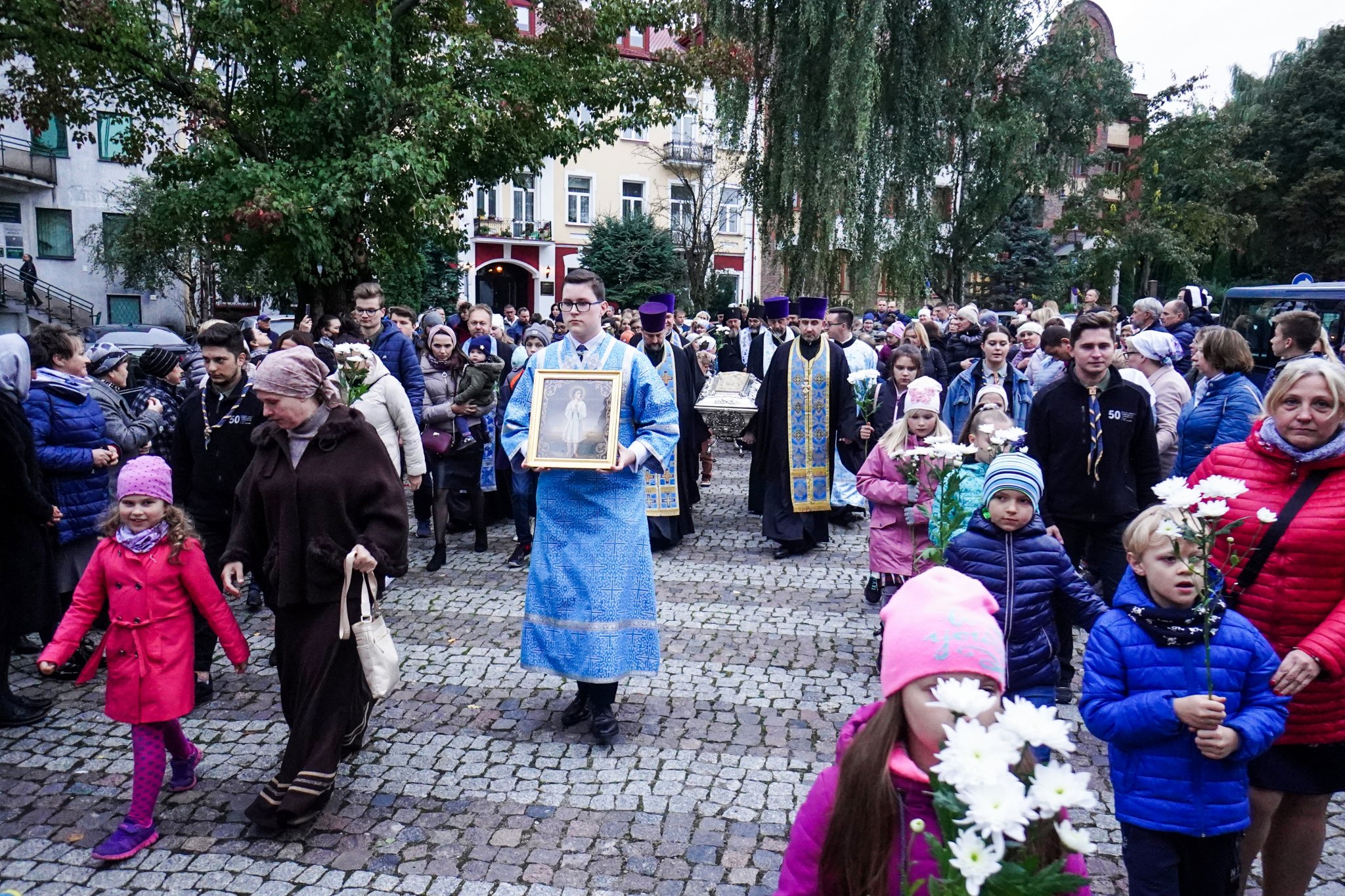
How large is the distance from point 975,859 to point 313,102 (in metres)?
12.7

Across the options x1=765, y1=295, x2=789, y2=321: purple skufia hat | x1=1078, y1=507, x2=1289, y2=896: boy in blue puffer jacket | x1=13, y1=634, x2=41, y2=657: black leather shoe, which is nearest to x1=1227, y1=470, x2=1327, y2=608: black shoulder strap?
x1=1078, y1=507, x2=1289, y2=896: boy in blue puffer jacket

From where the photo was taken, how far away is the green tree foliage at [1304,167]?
116 ft

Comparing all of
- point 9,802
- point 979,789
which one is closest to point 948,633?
point 979,789

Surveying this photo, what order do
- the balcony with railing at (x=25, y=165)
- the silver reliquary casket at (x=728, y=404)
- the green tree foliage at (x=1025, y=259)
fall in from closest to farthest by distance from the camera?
the silver reliquary casket at (x=728, y=404), the balcony with railing at (x=25, y=165), the green tree foliage at (x=1025, y=259)

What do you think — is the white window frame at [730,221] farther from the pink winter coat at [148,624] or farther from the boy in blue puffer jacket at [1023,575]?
the pink winter coat at [148,624]

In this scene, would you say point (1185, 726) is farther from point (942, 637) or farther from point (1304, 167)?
point (1304, 167)

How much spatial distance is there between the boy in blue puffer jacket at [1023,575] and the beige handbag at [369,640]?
7.61ft

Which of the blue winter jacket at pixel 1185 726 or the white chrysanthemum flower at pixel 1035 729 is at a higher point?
the white chrysanthemum flower at pixel 1035 729

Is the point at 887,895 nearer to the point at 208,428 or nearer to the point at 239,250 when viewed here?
the point at 208,428

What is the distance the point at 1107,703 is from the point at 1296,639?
0.76 metres

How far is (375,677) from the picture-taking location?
13.6 ft

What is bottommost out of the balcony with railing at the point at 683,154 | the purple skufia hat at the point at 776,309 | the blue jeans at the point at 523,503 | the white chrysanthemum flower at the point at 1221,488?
the blue jeans at the point at 523,503

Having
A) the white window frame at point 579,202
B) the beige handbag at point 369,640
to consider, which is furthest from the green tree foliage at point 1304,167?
the beige handbag at point 369,640

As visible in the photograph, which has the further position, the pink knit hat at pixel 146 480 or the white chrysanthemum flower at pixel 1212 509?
the pink knit hat at pixel 146 480
